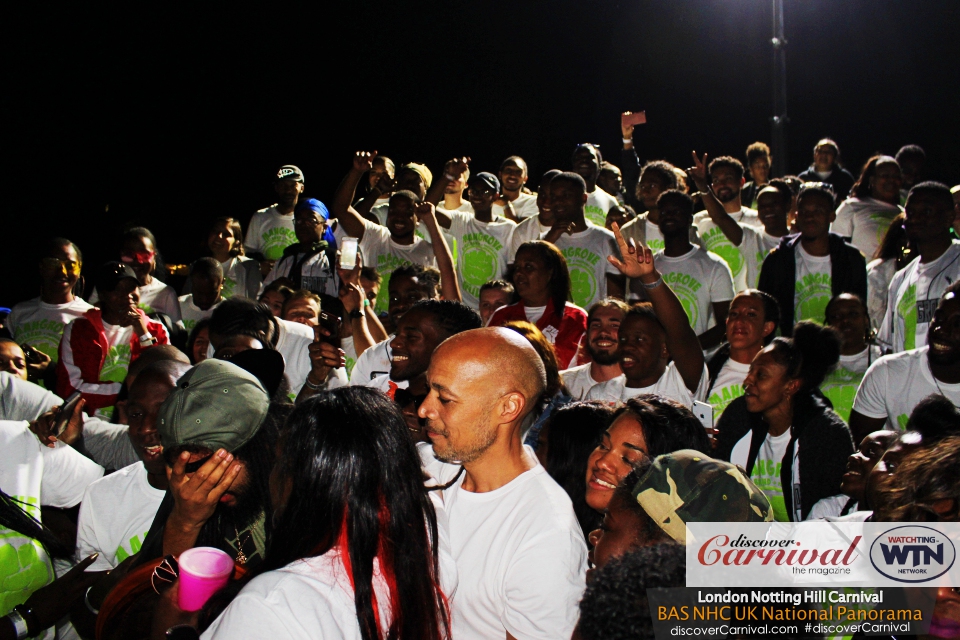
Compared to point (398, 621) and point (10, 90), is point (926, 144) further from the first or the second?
point (398, 621)

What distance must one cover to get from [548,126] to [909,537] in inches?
407

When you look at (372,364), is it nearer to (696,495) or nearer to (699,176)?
(696,495)

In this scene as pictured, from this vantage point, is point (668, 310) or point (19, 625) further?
point (668, 310)

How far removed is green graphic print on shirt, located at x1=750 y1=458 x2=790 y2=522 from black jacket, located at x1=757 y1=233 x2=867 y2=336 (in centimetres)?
201

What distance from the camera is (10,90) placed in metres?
8.18

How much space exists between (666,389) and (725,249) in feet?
9.42

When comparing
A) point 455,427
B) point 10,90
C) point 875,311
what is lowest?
point 875,311

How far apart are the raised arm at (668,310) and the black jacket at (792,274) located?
1770mm

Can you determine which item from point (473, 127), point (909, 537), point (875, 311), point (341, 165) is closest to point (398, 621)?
point (909, 537)

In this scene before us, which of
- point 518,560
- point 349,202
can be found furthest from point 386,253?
point 518,560

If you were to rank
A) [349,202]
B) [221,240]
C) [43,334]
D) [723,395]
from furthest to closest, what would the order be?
[221,240] → [349,202] → [43,334] → [723,395]

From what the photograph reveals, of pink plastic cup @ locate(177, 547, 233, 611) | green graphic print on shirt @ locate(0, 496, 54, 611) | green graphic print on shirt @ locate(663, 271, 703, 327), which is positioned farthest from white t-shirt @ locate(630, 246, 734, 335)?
pink plastic cup @ locate(177, 547, 233, 611)

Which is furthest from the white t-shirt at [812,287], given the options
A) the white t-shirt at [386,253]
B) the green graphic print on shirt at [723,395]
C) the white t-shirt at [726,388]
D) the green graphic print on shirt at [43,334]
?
the green graphic print on shirt at [43,334]

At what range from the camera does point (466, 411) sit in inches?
94.2
